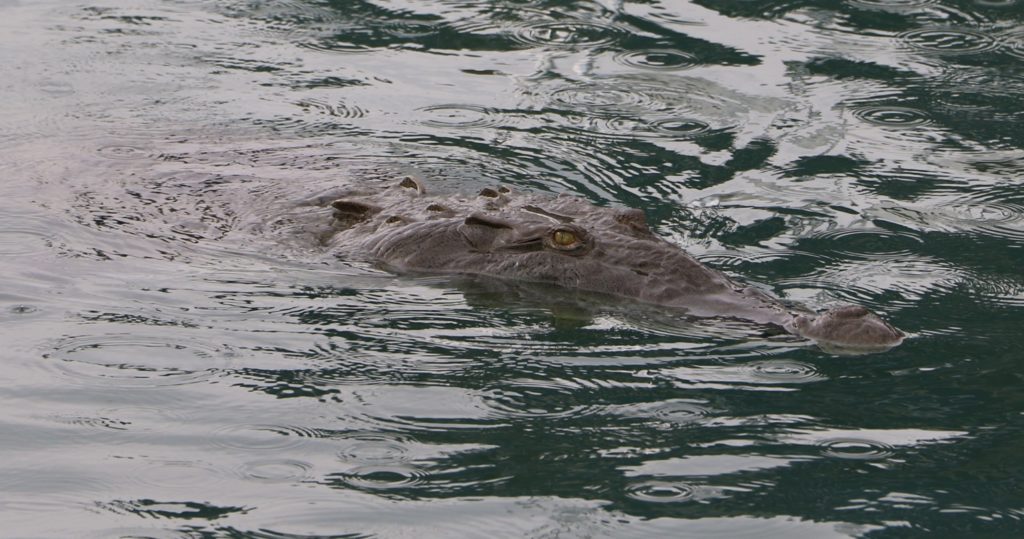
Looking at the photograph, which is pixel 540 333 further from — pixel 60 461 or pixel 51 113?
pixel 51 113

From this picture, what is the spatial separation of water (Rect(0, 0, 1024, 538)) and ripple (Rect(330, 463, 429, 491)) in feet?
0.07

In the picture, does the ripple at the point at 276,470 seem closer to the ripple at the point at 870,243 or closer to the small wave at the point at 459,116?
the ripple at the point at 870,243

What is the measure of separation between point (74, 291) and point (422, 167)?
3.24 meters

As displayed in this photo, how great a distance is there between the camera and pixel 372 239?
8.38m

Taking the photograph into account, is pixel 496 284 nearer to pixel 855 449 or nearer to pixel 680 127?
pixel 855 449

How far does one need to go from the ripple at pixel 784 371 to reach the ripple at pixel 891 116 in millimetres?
4932

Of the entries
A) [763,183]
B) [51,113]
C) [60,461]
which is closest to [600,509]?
[60,461]

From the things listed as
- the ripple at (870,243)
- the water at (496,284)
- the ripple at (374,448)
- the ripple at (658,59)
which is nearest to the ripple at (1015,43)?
the water at (496,284)

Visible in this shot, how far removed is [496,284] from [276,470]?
2783 millimetres

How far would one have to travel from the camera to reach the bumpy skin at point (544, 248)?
7160mm

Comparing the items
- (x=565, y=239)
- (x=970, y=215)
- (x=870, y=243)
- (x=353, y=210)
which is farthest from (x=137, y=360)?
(x=970, y=215)

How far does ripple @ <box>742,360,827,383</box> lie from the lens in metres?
6.02

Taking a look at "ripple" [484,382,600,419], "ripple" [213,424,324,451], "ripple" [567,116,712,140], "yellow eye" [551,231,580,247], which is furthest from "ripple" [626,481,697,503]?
"ripple" [567,116,712,140]

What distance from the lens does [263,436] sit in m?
5.47
